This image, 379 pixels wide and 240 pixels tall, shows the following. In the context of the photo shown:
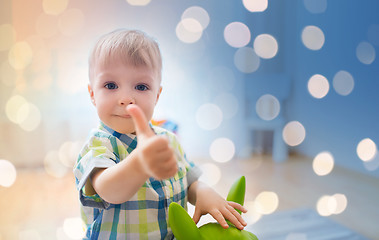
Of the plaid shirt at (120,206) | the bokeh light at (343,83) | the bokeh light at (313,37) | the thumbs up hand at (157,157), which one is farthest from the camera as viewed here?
the bokeh light at (313,37)

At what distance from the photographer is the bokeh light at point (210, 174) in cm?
166

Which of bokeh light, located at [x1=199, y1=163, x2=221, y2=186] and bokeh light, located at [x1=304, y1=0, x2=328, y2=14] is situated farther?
bokeh light, located at [x1=304, y1=0, x2=328, y2=14]

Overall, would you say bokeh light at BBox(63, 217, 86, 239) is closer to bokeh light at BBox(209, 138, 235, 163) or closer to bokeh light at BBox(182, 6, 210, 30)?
bokeh light at BBox(209, 138, 235, 163)

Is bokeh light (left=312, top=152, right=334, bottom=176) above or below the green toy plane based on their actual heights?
below

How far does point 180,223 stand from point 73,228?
2.85 feet

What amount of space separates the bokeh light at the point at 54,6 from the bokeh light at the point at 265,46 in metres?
1.13

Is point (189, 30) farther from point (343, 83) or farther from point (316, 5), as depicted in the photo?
point (343, 83)

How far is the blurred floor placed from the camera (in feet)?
3.90

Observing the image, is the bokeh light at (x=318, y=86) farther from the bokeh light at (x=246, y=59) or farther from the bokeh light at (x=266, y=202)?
the bokeh light at (x=266, y=202)

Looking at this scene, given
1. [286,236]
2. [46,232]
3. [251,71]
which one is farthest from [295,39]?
[46,232]

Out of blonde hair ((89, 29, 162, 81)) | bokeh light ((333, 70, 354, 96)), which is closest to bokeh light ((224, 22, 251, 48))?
bokeh light ((333, 70, 354, 96))

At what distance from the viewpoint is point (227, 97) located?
6.90 ft

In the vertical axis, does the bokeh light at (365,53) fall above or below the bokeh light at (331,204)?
above

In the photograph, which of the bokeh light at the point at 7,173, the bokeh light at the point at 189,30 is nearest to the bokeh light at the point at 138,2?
the bokeh light at the point at 189,30
